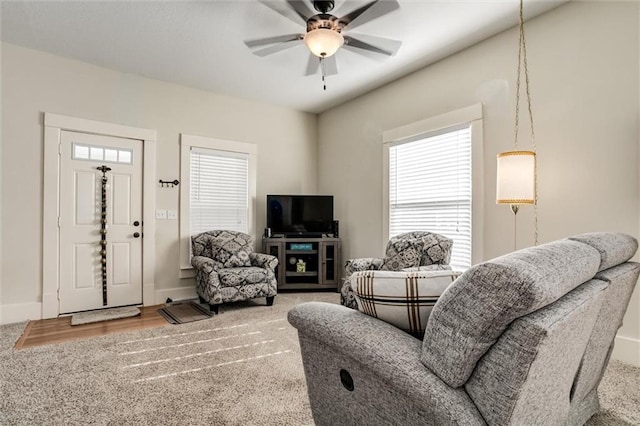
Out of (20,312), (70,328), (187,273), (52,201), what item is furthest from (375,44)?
(20,312)

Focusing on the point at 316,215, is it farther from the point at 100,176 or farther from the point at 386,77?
the point at 100,176

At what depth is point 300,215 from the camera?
16.0 ft

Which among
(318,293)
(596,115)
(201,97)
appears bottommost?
(318,293)

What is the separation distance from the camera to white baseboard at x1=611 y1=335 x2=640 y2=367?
2.38 metres

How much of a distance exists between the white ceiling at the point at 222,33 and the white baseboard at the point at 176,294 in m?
2.67

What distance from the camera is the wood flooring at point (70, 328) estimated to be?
2895mm

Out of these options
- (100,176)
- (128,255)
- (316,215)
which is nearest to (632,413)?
(316,215)

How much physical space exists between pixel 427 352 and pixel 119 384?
2.05 meters

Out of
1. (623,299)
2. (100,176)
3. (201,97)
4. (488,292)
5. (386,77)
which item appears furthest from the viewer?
(201,97)

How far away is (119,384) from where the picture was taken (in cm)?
208

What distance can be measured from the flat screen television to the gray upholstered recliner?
11.6 ft

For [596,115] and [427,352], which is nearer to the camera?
[427,352]

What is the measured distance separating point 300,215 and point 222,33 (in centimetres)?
253

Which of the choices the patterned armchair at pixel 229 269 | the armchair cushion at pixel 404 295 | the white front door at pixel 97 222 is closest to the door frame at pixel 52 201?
the white front door at pixel 97 222
